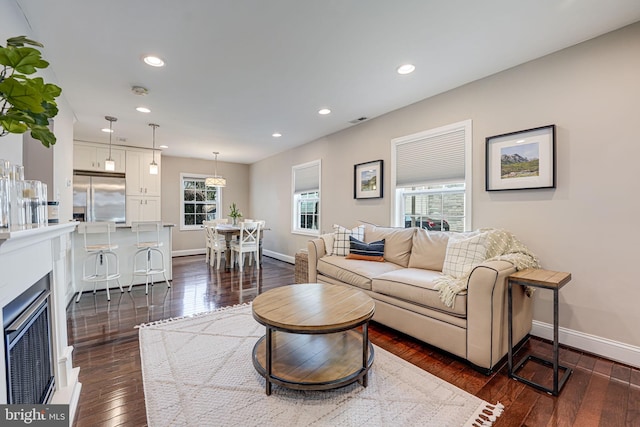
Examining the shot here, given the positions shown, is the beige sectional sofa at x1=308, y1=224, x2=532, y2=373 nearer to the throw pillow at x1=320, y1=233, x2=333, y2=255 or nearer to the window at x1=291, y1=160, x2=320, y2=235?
the throw pillow at x1=320, y1=233, x2=333, y2=255

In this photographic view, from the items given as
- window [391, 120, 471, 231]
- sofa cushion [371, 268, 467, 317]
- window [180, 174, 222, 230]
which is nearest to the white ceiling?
window [391, 120, 471, 231]

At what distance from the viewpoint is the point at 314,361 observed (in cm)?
195

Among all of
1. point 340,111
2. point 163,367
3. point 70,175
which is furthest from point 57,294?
point 340,111

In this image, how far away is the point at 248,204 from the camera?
8156 millimetres


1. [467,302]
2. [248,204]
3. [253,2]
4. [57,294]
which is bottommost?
[467,302]

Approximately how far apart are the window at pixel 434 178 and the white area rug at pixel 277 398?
6.14 ft

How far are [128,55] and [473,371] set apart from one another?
12.8ft

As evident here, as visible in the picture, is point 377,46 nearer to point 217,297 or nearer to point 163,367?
point 163,367

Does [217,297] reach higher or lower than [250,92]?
lower

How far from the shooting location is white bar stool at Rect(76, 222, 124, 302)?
362cm

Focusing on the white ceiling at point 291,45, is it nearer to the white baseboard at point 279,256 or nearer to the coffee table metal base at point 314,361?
the coffee table metal base at point 314,361

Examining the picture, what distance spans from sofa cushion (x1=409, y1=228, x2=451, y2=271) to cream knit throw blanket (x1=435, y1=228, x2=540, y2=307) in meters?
0.25

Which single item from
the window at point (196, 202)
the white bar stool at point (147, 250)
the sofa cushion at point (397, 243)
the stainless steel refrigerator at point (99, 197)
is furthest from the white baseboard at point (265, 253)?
the sofa cushion at point (397, 243)

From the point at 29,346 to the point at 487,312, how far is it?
8.79 ft
